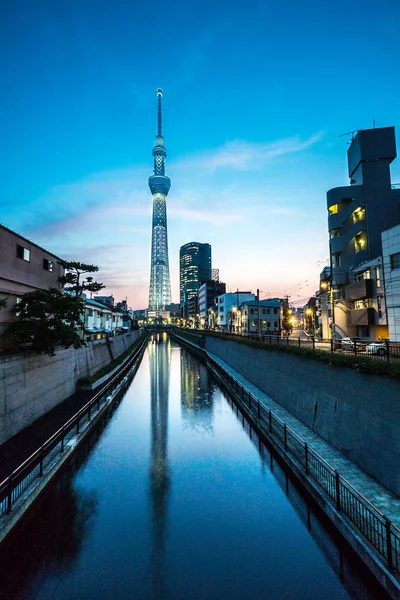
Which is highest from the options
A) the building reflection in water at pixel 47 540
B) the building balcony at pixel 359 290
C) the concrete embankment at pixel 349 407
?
the building balcony at pixel 359 290

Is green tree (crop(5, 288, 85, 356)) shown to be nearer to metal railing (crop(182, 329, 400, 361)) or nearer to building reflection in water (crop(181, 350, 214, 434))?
building reflection in water (crop(181, 350, 214, 434))

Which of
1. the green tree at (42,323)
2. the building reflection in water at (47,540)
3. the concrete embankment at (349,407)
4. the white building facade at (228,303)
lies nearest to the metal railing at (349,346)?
the concrete embankment at (349,407)

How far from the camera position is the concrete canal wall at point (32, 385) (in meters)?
15.1

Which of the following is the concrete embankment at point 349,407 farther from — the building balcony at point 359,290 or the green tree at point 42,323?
the building balcony at point 359,290

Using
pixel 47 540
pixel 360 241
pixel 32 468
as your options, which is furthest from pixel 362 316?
pixel 47 540

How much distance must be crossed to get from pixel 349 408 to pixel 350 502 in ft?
14.5

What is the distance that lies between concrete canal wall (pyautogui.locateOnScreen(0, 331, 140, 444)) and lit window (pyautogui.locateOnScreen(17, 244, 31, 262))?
26.2 ft

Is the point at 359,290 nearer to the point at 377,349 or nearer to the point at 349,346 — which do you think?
the point at 349,346

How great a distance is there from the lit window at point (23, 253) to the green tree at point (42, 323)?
15.6ft

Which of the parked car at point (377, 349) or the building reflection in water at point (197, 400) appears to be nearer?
the parked car at point (377, 349)

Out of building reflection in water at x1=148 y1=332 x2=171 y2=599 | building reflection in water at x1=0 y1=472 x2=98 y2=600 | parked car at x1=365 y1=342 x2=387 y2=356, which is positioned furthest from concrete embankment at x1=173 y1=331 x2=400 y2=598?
building reflection in water at x1=0 y1=472 x2=98 y2=600

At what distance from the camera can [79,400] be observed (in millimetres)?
23469

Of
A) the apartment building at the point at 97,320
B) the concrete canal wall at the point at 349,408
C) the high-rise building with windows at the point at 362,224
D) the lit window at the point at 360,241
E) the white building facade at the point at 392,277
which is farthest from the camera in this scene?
the apartment building at the point at 97,320

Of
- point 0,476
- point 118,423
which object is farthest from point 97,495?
point 118,423
